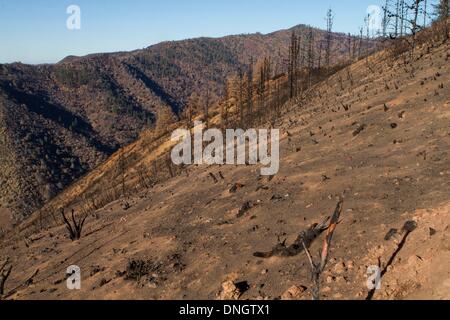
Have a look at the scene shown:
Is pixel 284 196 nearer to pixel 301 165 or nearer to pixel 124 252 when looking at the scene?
pixel 301 165

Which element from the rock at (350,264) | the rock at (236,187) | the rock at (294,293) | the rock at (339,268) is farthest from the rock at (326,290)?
the rock at (236,187)

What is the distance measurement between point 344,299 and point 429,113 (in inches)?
523

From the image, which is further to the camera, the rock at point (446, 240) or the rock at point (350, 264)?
the rock at point (350, 264)

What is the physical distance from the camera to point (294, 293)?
9.59m

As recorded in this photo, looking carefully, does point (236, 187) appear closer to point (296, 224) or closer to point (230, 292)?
point (296, 224)

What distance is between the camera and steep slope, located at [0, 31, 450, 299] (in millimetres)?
9898

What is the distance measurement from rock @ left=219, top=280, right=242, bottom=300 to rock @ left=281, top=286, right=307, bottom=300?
1148mm

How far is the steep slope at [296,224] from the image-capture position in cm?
990

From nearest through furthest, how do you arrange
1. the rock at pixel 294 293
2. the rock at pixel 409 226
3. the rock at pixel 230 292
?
the rock at pixel 294 293
the rock at pixel 230 292
the rock at pixel 409 226

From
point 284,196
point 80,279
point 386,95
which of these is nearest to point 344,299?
point 284,196

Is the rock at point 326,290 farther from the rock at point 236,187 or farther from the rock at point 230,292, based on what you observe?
the rock at point 236,187

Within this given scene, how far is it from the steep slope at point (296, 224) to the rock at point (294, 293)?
0.11ft

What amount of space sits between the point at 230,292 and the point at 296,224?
373 cm

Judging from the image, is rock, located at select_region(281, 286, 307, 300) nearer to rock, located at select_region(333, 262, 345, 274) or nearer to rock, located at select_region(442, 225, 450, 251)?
rock, located at select_region(333, 262, 345, 274)
